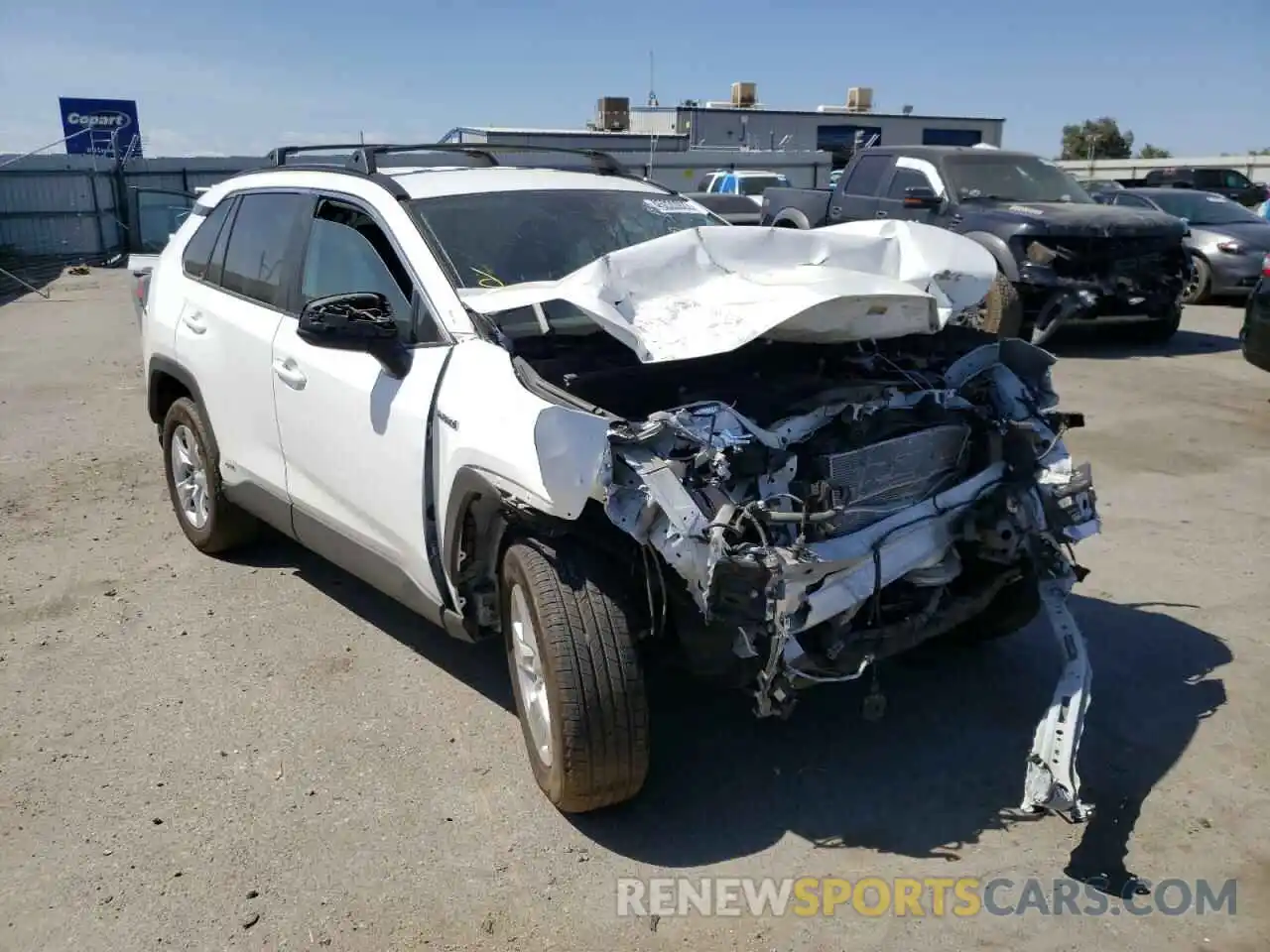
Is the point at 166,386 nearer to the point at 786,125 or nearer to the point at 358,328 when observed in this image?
the point at 358,328

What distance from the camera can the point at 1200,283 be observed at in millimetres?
14750

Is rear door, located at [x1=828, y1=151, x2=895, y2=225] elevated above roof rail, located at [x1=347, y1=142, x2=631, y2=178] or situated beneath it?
situated beneath

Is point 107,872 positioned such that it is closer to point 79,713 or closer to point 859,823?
point 79,713

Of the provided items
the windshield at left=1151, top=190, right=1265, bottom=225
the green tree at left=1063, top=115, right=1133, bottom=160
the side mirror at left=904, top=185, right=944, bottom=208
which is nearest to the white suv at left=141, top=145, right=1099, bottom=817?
the side mirror at left=904, top=185, right=944, bottom=208

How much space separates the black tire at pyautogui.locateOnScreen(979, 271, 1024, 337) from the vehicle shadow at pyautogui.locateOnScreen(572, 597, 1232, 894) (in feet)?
18.9

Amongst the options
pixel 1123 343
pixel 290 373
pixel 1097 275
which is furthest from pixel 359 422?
pixel 1123 343

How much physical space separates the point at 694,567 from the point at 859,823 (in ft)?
3.52

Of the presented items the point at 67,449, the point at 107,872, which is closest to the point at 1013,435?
the point at 107,872

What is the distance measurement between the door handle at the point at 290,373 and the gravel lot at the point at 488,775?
1154 mm

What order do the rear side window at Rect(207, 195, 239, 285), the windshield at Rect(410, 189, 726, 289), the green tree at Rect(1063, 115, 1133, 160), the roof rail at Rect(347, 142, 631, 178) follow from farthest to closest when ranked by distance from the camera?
the green tree at Rect(1063, 115, 1133, 160) → the rear side window at Rect(207, 195, 239, 285) → the roof rail at Rect(347, 142, 631, 178) → the windshield at Rect(410, 189, 726, 289)

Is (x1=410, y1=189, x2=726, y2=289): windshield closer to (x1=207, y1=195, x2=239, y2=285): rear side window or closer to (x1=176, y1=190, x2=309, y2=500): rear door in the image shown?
(x1=176, y1=190, x2=309, y2=500): rear door

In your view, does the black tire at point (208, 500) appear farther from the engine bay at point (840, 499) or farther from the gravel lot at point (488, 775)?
the engine bay at point (840, 499)

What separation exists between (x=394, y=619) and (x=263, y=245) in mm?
1790

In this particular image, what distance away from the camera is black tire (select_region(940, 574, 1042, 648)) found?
13.8 ft
